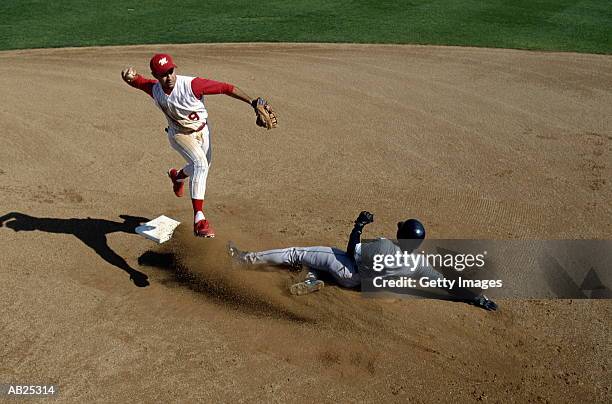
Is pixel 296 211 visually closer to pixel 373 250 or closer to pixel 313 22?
pixel 373 250

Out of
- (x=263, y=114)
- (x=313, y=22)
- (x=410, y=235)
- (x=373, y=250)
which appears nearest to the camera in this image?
(x=410, y=235)

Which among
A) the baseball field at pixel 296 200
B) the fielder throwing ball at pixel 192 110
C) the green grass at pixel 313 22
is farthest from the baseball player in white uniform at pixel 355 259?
the green grass at pixel 313 22

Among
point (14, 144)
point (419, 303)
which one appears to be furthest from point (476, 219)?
point (14, 144)

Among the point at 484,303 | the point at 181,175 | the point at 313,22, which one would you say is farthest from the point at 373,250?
the point at 313,22

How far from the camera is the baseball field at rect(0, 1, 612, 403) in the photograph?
5383 mm

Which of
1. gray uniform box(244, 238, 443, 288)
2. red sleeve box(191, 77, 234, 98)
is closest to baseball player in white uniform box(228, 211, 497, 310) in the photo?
gray uniform box(244, 238, 443, 288)

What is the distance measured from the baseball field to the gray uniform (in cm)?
18

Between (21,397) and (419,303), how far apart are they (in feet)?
12.7

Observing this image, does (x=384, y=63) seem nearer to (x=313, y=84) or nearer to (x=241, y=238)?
(x=313, y=84)

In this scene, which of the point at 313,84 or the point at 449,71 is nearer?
the point at 313,84

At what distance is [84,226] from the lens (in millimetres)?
7559

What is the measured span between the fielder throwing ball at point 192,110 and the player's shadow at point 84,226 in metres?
1.34

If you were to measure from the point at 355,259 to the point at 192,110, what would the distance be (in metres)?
2.43

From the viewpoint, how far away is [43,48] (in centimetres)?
1363
